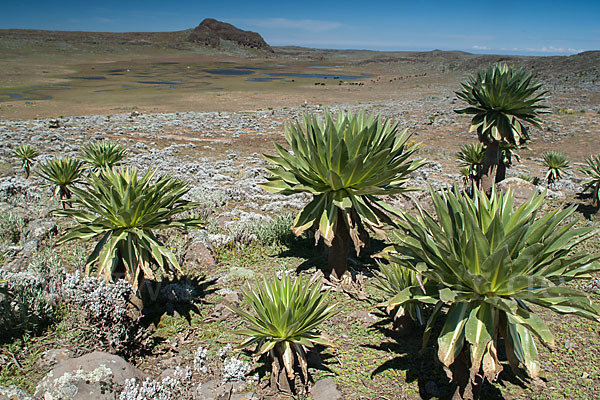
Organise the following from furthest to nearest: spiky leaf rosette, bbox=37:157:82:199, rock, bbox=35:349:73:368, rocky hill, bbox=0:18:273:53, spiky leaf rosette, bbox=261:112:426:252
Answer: rocky hill, bbox=0:18:273:53 → spiky leaf rosette, bbox=37:157:82:199 → spiky leaf rosette, bbox=261:112:426:252 → rock, bbox=35:349:73:368

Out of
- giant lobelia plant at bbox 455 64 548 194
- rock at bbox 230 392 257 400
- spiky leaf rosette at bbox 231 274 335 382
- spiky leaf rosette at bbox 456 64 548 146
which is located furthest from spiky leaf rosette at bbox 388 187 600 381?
spiky leaf rosette at bbox 456 64 548 146

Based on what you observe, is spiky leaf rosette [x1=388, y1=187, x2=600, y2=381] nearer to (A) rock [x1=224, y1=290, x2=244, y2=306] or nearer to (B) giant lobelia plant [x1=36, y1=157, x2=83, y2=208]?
(A) rock [x1=224, y1=290, x2=244, y2=306]

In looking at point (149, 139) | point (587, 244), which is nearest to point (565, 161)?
point (587, 244)

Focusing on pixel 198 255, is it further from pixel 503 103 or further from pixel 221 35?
pixel 221 35

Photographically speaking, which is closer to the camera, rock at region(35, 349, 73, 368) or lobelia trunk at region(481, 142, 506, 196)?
rock at region(35, 349, 73, 368)

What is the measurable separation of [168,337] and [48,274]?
1985 mm

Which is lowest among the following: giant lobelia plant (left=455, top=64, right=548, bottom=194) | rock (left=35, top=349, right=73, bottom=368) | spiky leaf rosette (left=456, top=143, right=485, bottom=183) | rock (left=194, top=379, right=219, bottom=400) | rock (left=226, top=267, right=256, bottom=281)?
rock (left=194, top=379, right=219, bottom=400)

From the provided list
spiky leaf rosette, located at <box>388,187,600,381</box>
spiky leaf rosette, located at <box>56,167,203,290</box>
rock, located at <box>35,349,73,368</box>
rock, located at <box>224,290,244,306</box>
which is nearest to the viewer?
spiky leaf rosette, located at <box>388,187,600,381</box>

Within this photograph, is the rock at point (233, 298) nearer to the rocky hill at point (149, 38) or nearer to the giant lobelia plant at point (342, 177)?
the giant lobelia plant at point (342, 177)

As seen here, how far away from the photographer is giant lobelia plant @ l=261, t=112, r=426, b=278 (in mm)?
4344

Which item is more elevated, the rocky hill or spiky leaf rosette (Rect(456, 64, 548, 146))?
the rocky hill

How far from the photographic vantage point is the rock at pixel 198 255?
5.63 m

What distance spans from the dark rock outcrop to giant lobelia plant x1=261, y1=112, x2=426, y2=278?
492ft

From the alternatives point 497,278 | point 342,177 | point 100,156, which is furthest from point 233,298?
point 100,156
